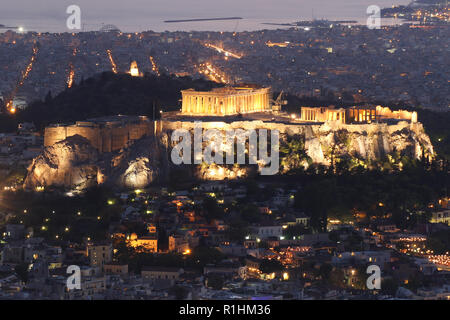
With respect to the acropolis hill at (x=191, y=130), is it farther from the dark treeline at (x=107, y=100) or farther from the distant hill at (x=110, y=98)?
the dark treeline at (x=107, y=100)

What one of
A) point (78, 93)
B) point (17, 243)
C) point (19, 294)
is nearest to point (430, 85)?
point (78, 93)

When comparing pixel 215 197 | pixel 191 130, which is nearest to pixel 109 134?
pixel 191 130

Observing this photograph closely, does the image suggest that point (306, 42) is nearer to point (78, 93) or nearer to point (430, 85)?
point (430, 85)

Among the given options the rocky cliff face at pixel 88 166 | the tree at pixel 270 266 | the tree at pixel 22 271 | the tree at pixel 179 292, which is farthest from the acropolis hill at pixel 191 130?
the tree at pixel 179 292

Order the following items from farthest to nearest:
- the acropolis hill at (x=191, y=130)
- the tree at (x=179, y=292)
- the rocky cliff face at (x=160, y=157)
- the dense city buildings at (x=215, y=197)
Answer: the acropolis hill at (x=191, y=130)
the rocky cliff face at (x=160, y=157)
the dense city buildings at (x=215, y=197)
the tree at (x=179, y=292)

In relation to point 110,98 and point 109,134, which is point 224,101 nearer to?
point 109,134

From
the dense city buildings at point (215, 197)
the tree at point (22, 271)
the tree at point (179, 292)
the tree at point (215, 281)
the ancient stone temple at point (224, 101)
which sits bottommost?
the tree at point (179, 292)

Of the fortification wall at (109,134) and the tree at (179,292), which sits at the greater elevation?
the fortification wall at (109,134)
